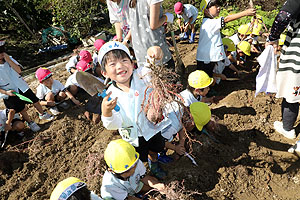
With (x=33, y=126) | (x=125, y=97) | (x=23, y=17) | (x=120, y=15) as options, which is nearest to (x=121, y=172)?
(x=125, y=97)

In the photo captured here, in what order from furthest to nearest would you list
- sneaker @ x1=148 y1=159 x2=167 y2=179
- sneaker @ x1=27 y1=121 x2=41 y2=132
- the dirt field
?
sneaker @ x1=27 y1=121 x2=41 y2=132, sneaker @ x1=148 y1=159 x2=167 y2=179, the dirt field

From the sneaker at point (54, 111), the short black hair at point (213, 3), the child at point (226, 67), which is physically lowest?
the sneaker at point (54, 111)

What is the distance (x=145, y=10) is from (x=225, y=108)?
2.06m

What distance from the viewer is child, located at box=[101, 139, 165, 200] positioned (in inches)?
75.3

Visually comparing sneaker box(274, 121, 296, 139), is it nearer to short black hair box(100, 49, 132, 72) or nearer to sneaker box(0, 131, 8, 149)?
short black hair box(100, 49, 132, 72)

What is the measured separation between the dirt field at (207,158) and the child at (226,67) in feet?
0.76

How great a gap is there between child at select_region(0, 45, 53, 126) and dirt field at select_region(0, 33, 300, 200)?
500 mm

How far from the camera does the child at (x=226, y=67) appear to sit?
13.0 ft

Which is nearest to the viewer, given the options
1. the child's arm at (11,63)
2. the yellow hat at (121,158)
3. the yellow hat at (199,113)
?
the yellow hat at (121,158)

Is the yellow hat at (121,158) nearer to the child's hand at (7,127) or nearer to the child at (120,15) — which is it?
the child at (120,15)

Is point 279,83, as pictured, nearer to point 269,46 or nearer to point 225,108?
point 269,46

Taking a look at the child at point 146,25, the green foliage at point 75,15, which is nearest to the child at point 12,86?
the child at point 146,25

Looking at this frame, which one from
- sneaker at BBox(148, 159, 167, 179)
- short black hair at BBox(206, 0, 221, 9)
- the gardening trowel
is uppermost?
short black hair at BBox(206, 0, 221, 9)

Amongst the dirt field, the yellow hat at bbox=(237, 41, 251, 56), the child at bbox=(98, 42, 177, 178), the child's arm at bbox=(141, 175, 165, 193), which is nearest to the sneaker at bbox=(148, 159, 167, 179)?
the dirt field
